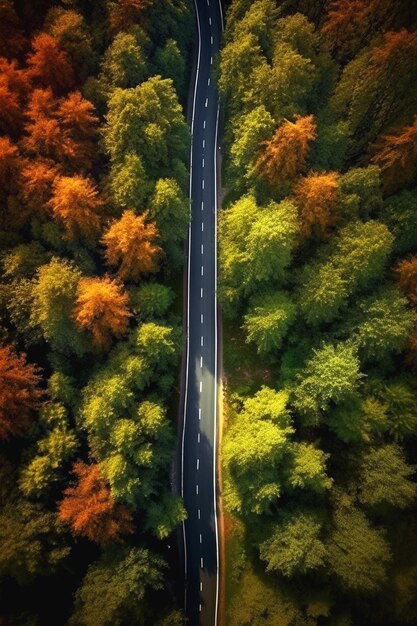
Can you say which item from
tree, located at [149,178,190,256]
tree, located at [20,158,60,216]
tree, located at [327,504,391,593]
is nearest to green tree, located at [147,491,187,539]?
tree, located at [327,504,391,593]

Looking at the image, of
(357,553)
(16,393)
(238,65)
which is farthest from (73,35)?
(357,553)

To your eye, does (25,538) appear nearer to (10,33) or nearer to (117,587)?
(117,587)

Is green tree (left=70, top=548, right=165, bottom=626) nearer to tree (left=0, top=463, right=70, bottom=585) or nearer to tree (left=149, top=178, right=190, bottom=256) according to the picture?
tree (left=0, top=463, right=70, bottom=585)

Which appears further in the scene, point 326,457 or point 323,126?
point 323,126

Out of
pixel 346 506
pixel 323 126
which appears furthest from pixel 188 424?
pixel 323 126

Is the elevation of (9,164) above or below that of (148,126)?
above

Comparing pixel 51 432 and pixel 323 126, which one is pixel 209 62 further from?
pixel 51 432
